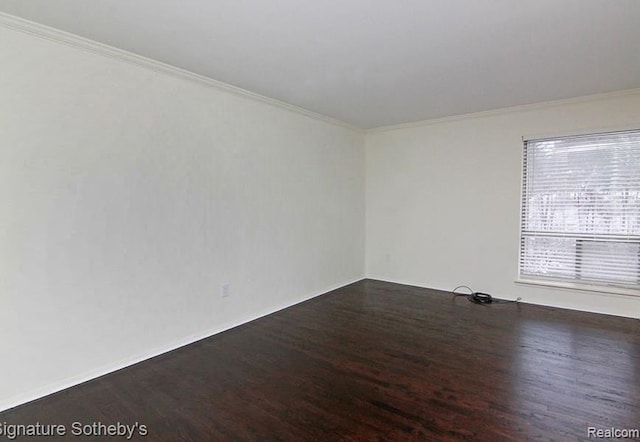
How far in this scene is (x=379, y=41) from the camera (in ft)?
7.72

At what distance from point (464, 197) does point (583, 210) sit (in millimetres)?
1267

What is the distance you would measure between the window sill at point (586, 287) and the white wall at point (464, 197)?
50 mm

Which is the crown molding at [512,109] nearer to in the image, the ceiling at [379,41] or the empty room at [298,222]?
the empty room at [298,222]

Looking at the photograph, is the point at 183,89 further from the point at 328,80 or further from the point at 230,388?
the point at 230,388

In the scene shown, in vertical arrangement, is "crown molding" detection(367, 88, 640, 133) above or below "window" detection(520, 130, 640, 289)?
above

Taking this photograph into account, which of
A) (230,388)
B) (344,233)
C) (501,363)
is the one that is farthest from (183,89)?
(501,363)

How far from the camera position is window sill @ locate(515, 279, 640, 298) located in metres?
3.60

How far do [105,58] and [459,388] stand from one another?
3386 mm

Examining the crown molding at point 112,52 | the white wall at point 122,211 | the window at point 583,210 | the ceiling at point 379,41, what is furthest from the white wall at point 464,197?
the crown molding at point 112,52

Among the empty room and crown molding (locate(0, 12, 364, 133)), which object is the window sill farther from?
crown molding (locate(0, 12, 364, 133))

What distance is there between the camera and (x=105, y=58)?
2.48m

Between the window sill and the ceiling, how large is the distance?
2073 millimetres

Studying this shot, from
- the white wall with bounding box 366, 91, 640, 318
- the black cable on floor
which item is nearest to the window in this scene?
the white wall with bounding box 366, 91, 640, 318

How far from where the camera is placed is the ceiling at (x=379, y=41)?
6.41 ft
